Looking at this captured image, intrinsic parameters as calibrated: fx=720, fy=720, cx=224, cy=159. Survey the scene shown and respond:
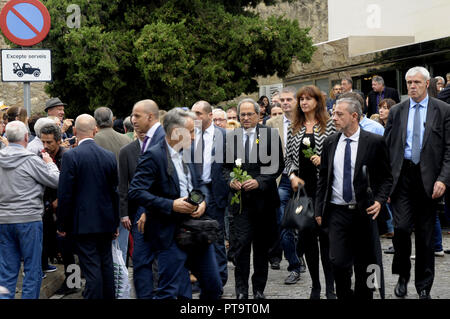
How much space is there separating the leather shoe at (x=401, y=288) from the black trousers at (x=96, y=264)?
9.62 feet

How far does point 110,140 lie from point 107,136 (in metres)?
0.07

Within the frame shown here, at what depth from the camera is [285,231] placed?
8.59m

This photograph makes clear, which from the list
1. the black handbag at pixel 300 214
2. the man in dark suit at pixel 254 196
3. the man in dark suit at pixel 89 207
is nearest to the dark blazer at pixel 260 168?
the man in dark suit at pixel 254 196

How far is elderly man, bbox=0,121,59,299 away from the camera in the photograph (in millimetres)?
6949

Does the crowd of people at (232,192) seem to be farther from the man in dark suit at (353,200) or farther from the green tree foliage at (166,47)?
the green tree foliage at (166,47)

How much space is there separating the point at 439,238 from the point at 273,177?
337cm

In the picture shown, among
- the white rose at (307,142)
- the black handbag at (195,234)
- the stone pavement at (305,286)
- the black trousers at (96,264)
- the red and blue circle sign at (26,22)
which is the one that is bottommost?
the stone pavement at (305,286)

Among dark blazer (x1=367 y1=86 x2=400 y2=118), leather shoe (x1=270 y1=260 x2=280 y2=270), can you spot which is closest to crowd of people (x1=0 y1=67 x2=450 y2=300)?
leather shoe (x1=270 y1=260 x2=280 y2=270)

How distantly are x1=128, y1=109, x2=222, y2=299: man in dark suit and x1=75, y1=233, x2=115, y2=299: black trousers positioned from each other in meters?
1.27

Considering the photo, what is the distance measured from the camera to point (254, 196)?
7.51 metres

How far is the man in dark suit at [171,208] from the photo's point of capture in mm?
5688

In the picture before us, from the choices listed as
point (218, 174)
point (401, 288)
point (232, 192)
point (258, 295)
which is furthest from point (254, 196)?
point (401, 288)

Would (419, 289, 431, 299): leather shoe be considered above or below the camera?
below

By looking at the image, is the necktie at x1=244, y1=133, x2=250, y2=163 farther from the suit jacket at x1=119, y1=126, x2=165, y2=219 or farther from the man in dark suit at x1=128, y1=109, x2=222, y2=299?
the man in dark suit at x1=128, y1=109, x2=222, y2=299
